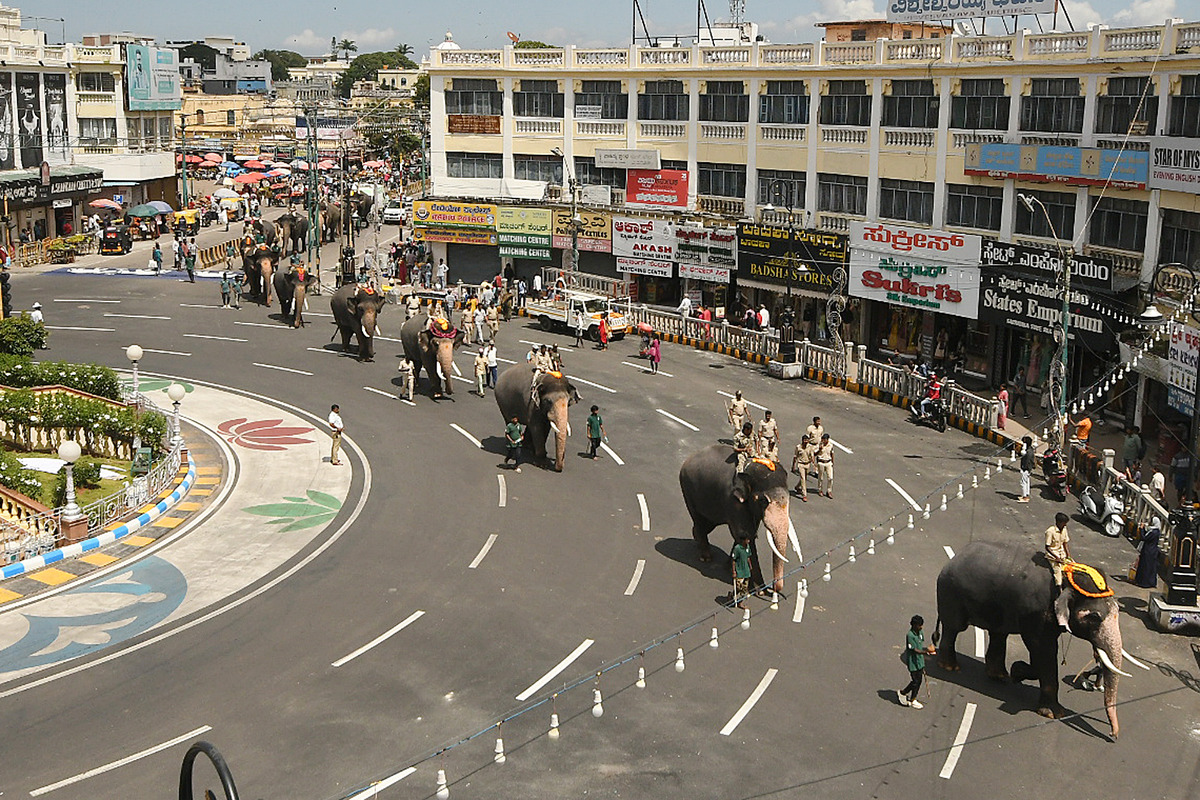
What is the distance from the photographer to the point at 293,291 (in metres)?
49.9

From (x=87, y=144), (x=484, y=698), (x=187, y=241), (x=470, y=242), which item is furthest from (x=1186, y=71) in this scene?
(x=87, y=144)

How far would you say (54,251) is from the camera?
63.4 metres

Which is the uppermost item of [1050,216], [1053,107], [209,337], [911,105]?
[911,105]

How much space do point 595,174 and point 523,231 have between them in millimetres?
4018

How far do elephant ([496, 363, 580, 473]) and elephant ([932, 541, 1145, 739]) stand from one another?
12.3m

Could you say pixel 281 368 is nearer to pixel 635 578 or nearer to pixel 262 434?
pixel 262 434

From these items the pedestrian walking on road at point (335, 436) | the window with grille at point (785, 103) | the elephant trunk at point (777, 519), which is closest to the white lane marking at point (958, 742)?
the elephant trunk at point (777, 519)

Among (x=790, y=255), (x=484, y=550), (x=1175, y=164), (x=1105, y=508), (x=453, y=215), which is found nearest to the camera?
(x=484, y=550)

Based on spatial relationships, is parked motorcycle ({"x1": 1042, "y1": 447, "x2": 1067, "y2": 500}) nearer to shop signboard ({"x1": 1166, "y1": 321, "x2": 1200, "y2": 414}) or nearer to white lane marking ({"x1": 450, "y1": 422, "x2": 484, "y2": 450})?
shop signboard ({"x1": 1166, "y1": 321, "x2": 1200, "y2": 414})

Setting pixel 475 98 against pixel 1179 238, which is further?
pixel 475 98

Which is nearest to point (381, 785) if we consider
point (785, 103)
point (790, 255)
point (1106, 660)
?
point (1106, 660)

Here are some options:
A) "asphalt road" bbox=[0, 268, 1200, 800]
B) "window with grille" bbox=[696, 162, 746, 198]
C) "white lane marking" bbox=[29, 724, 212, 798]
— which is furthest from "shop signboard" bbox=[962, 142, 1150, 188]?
"white lane marking" bbox=[29, 724, 212, 798]

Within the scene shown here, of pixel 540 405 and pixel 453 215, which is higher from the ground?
pixel 453 215

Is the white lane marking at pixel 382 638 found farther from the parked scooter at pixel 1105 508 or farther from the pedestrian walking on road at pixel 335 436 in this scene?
the parked scooter at pixel 1105 508
